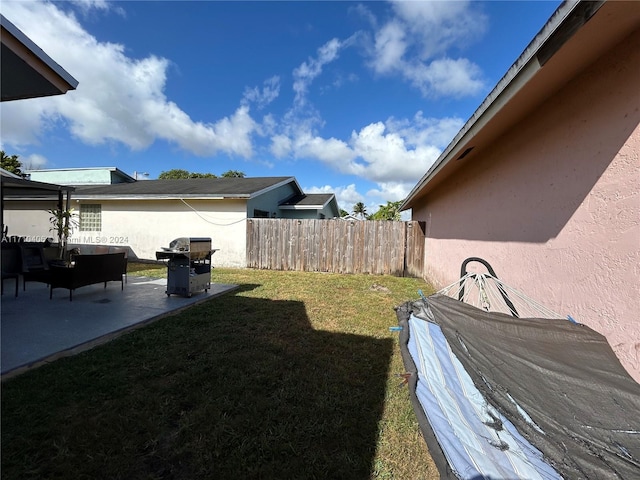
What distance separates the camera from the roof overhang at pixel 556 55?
173 cm

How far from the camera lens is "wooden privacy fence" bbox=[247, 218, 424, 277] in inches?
379

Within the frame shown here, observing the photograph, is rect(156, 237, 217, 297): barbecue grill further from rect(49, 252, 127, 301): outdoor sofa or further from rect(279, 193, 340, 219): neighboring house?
rect(279, 193, 340, 219): neighboring house

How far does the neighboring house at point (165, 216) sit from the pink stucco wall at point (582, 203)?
8.57 m

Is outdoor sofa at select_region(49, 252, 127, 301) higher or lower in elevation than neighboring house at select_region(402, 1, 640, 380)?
lower

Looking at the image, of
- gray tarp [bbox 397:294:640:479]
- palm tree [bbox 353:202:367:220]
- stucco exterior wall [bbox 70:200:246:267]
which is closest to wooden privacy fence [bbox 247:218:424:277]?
stucco exterior wall [bbox 70:200:246:267]

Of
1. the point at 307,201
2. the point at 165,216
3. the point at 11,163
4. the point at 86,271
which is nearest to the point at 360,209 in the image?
the point at 307,201

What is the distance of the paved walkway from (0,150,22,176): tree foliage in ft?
86.1

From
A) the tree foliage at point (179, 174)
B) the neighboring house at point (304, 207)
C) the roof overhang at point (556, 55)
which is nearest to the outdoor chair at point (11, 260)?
the roof overhang at point (556, 55)

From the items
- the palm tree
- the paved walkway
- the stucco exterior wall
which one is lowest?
the paved walkway

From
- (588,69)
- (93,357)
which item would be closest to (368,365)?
(93,357)

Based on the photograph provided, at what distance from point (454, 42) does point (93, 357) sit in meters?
10.9

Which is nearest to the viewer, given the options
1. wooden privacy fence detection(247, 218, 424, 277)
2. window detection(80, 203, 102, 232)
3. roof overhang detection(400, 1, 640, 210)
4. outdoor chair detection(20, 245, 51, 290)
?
roof overhang detection(400, 1, 640, 210)

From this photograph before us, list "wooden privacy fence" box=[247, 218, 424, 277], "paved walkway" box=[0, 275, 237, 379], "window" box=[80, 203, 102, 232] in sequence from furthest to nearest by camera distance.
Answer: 1. "window" box=[80, 203, 102, 232]
2. "wooden privacy fence" box=[247, 218, 424, 277]
3. "paved walkway" box=[0, 275, 237, 379]

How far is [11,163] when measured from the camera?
24.0m
